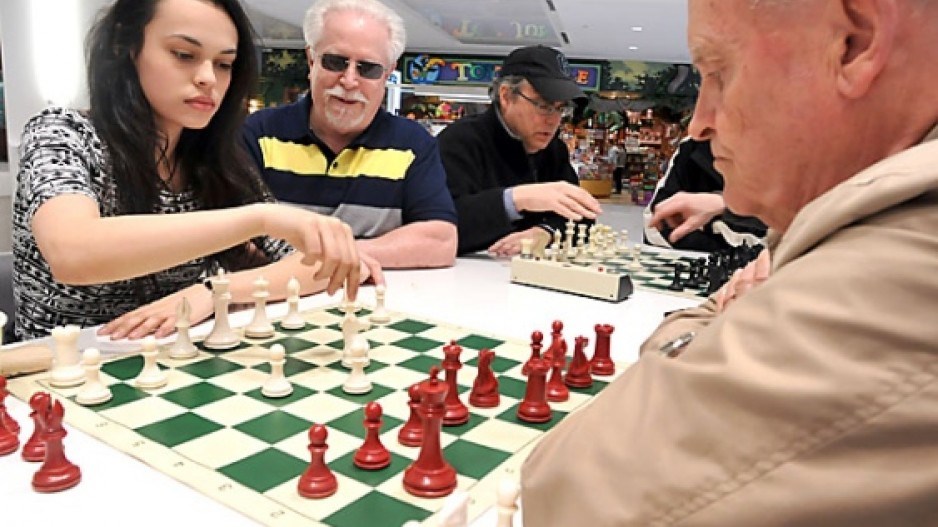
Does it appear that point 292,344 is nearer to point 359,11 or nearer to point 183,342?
point 183,342

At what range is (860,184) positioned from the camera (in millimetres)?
432

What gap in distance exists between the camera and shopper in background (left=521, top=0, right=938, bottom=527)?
1.25 ft

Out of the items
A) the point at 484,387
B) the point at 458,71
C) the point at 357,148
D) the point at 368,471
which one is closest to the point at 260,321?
the point at 484,387

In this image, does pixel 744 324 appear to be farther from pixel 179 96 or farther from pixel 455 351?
pixel 179 96

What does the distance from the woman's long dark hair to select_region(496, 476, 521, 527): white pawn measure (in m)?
1.32

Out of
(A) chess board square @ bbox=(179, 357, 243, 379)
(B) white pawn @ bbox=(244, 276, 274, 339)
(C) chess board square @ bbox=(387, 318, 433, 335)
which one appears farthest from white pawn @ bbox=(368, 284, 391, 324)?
(A) chess board square @ bbox=(179, 357, 243, 379)

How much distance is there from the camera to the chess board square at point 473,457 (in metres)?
0.92

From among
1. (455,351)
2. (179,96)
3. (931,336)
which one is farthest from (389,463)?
(179,96)

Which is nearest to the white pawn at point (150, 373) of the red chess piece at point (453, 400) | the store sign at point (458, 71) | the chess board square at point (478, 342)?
the red chess piece at point (453, 400)

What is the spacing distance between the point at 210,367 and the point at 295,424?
0.31 m

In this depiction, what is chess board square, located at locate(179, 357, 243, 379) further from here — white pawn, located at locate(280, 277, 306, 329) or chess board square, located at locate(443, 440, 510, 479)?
chess board square, located at locate(443, 440, 510, 479)

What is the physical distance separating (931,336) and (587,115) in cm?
1358

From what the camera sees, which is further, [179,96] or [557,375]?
[179,96]

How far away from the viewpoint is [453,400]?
3.58 ft
